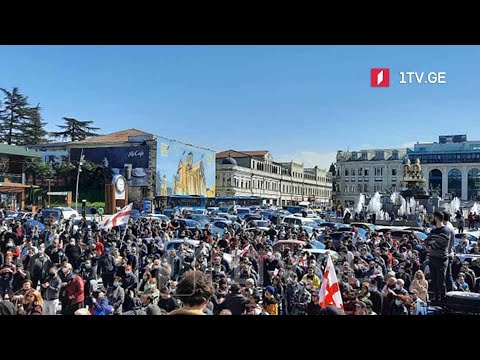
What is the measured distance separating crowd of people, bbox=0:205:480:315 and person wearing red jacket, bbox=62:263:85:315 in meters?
0.01

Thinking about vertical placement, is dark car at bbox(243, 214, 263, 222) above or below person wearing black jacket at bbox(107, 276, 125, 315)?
above

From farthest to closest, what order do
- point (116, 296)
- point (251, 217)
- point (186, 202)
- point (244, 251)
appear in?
point (251, 217) < point (186, 202) < point (244, 251) < point (116, 296)

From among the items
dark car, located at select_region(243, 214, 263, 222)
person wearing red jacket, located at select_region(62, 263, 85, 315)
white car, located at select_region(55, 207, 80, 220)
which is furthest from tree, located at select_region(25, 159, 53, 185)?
dark car, located at select_region(243, 214, 263, 222)

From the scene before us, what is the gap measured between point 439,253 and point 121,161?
159 inches

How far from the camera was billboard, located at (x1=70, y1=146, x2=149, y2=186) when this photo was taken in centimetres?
604

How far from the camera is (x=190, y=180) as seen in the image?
21.4 feet

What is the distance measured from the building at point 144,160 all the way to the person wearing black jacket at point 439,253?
2.61 meters

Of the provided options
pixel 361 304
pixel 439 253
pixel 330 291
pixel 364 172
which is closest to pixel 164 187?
pixel 364 172

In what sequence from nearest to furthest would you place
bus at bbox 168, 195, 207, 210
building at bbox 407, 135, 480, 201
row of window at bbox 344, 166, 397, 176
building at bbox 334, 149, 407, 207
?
1. building at bbox 407, 135, 480, 201
2. building at bbox 334, 149, 407, 207
3. row of window at bbox 344, 166, 397, 176
4. bus at bbox 168, 195, 207, 210

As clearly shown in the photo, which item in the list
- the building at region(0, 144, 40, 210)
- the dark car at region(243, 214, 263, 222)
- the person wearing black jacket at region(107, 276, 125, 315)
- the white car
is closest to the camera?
the person wearing black jacket at region(107, 276, 125, 315)

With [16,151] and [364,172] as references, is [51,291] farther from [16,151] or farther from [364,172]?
[364,172]

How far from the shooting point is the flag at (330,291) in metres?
4.53

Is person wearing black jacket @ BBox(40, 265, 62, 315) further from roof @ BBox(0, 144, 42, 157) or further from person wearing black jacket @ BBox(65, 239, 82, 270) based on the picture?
roof @ BBox(0, 144, 42, 157)
